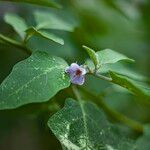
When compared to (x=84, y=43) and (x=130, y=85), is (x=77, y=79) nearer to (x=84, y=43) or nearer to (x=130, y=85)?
(x=130, y=85)

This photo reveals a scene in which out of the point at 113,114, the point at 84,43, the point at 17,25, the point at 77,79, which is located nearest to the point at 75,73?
the point at 77,79

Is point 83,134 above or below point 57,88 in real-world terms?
below

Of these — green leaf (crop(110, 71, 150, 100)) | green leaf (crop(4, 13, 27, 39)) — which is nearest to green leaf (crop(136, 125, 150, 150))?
green leaf (crop(110, 71, 150, 100))

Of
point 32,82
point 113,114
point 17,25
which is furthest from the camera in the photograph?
point 113,114

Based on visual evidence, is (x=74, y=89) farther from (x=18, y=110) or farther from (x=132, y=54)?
(x=132, y=54)

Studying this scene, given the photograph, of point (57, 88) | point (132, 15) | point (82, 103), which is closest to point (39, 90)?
point (57, 88)

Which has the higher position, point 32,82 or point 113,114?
point 32,82

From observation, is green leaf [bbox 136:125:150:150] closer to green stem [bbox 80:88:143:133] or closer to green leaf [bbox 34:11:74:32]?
green stem [bbox 80:88:143:133]
